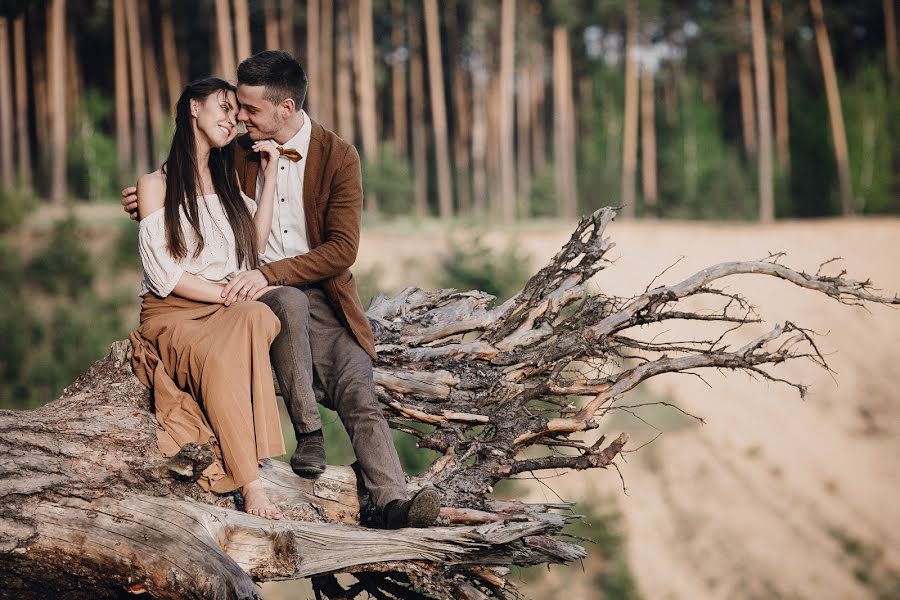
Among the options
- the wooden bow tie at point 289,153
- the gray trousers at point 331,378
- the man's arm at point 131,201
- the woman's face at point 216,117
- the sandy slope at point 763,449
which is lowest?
the sandy slope at point 763,449

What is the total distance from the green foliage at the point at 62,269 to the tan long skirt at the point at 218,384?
19.1 m

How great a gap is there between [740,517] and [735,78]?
28142mm

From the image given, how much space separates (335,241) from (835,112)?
3407 cm

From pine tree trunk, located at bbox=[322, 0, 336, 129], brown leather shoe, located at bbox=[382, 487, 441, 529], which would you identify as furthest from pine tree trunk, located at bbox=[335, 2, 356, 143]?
brown leather shoe, located at bbox=[382, 487, 441, 529]

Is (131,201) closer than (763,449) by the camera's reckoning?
Yes

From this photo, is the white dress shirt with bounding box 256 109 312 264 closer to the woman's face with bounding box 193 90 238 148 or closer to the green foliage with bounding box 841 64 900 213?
the woman's face with bounding box 193 90 238 148

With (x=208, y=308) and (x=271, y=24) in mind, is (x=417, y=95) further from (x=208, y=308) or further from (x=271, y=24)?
(x=208, y=308)

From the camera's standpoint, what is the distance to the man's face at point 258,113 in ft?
16.8

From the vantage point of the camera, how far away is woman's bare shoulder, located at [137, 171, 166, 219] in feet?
16.5

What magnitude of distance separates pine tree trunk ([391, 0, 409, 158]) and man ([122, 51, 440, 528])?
108 ft

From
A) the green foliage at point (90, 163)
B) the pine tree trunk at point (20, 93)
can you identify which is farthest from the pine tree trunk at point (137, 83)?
the pine tree trunk at point (20, 93)

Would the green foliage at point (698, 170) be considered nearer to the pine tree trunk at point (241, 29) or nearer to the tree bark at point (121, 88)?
the pine tree trunk at point (241, 29)

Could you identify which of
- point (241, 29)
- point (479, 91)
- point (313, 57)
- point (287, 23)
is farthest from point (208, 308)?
point (479, 91)

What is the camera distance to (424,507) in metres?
4.82
